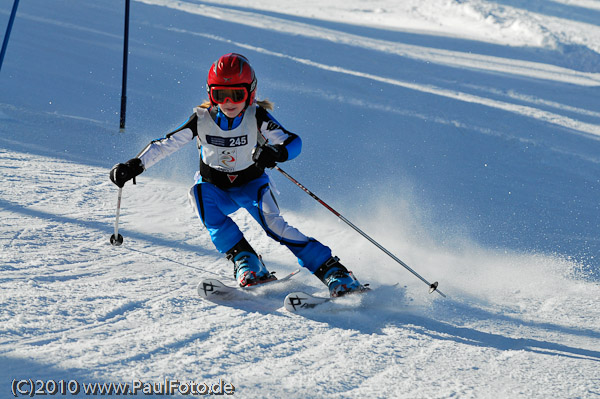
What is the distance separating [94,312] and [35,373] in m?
0.72

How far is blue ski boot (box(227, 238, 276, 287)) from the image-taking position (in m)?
3.84

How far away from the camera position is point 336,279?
12.6 ft

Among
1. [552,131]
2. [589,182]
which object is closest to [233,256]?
[589,182]

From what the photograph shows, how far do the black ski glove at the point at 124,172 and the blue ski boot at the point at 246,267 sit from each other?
82 cm

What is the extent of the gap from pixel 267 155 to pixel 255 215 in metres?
0.49

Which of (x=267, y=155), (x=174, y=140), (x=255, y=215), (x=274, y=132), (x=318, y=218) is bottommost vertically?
(x=255, y=215)

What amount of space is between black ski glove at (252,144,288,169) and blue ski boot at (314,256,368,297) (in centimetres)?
73

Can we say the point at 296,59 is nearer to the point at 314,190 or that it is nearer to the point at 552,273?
the point at 314,190

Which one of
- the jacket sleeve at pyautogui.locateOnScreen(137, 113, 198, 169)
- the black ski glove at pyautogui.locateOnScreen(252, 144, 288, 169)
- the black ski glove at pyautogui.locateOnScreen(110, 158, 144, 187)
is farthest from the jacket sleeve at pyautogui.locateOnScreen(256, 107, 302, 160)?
the black ski glove at pyautogui.locateOnScreen(110, 158, 144, 187)

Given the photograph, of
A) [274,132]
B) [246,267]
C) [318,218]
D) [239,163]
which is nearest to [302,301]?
[246,267]

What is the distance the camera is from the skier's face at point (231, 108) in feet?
12.5

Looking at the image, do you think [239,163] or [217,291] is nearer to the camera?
[217,291]

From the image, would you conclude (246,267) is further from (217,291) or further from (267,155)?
(267,155)

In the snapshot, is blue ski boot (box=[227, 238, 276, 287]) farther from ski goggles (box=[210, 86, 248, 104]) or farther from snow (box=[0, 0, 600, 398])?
ski goggles (box=[210, 86, 248, 104])
